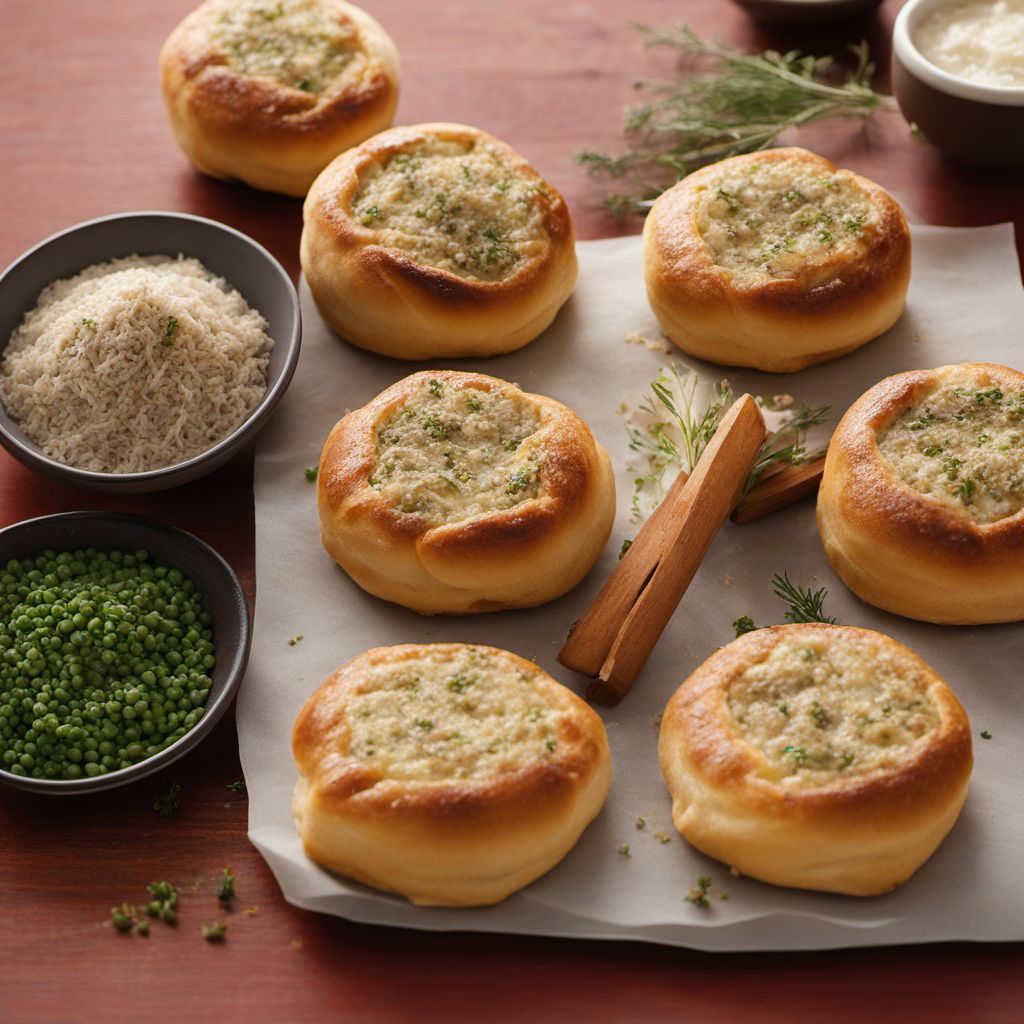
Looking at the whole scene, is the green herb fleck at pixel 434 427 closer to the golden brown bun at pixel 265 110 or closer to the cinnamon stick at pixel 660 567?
the cinnamon stick at pixel 660 567

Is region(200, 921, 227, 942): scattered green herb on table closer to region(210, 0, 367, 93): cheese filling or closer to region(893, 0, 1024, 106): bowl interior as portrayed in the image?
region(210, 0, 367, 93): cheese filling

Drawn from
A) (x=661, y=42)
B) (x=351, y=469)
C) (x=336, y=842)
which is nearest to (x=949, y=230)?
(x=661, y=42)

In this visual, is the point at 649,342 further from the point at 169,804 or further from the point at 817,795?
the point at 169,804

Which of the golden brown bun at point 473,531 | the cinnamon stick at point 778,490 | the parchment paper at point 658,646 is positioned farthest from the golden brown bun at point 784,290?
the golden brown bun at point 473,531

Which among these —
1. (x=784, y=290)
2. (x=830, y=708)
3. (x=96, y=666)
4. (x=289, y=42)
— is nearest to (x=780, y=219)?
(x=784, y=290)

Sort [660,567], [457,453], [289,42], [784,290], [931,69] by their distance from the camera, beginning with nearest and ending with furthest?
[660,567] < [457,453] < [784,290] < [931,69] < [289,42]

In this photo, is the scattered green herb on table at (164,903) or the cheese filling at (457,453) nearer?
the scattered green herb on table at (164,903)
